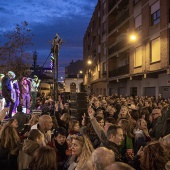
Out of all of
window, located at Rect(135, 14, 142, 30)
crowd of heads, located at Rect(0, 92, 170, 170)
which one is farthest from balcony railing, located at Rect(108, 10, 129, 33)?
crowd of heads, located at Rect(0, 92, 170, 170)

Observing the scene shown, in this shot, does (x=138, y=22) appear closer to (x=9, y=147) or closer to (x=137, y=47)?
(x=137, y=47)

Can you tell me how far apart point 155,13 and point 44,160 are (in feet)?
68.7

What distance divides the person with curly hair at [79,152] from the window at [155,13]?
1958 centimetres

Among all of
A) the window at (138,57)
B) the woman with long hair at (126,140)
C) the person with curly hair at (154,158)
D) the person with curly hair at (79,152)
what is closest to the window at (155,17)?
the window at (138,57)

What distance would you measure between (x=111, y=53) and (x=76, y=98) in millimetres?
27185

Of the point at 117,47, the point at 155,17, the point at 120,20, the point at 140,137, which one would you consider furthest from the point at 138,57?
the point at 140,137

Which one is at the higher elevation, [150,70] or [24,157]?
[150,70]

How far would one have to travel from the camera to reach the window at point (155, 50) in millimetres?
21541

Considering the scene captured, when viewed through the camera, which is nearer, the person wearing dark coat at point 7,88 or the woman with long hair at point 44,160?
the woman with long hair at point 44,160

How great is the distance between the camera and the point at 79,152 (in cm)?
389

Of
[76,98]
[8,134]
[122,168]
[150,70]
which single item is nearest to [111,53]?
[150,70]

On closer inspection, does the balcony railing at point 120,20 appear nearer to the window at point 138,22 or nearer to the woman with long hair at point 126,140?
the window at point 138,22

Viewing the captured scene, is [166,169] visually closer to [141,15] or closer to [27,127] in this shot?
[27,127]

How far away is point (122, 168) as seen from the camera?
84.2 inches
